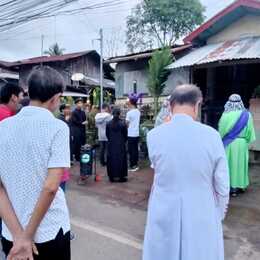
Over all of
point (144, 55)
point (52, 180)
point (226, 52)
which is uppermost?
point (144, 55)

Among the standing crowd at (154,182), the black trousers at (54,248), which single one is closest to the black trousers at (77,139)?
the standing crowd at (154,182)

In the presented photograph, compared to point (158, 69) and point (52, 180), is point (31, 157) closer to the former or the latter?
point (52, 180)

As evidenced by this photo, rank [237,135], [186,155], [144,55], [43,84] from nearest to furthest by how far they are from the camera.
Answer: [43,84], [186,155], [237,135], [144,55]

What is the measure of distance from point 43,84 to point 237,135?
5.08 meters

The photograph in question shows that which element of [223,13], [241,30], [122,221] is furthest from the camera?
[241,30]

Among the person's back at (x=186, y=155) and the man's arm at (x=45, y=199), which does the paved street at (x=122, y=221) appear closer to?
the person's back at (x=186, y=155)

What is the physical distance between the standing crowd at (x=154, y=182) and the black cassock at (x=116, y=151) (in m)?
4.26

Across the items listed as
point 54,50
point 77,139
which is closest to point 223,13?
point 77,139

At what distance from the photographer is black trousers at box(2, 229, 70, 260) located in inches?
80.0

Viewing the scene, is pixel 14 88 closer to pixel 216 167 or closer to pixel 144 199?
pixel 216 167

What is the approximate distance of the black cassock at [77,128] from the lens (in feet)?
32.9

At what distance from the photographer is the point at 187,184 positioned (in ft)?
8.29

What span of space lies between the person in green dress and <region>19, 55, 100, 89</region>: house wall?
54.2 feet

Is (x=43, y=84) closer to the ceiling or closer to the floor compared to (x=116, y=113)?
closer to the ceiling
